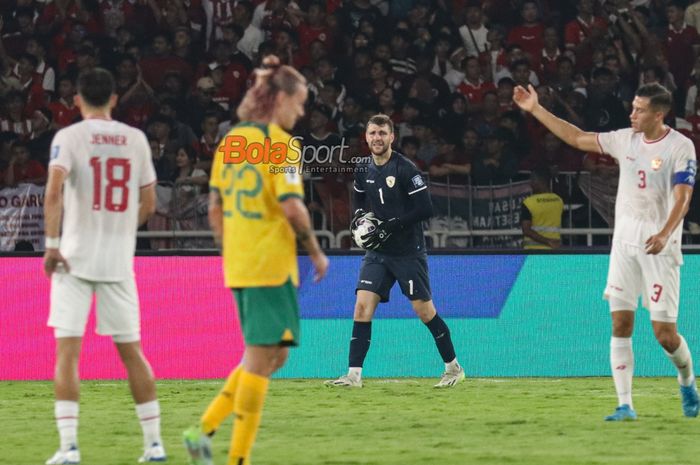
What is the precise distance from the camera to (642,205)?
30.7ft

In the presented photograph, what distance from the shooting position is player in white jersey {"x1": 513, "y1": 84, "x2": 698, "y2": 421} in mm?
9305

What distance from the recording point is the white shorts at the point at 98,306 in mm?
7613

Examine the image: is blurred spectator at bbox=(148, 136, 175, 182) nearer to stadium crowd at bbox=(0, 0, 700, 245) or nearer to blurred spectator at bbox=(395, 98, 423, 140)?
stadium crowd at bbox=(0, 0, 700, 245)

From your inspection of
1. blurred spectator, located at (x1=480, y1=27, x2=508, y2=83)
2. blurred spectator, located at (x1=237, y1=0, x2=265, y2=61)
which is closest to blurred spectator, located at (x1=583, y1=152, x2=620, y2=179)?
blurred spectator, located at (x1=480, y1=27, x2=508, y2=83)

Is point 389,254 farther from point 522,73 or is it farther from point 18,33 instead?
point 18,33

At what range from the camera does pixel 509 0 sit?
18516 mm

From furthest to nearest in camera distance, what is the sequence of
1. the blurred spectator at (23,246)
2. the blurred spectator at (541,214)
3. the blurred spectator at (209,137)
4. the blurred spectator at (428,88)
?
the blurred spectator at (428,88), the blurred spectator at (209,137), the blurred spectator at (541,214), the blurred spectator at (23,246)

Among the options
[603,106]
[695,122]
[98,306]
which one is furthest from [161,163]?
[98,306]

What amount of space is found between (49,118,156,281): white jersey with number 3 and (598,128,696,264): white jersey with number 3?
3422 millimetres

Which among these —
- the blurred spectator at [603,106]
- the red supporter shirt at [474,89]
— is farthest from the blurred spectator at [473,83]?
the blurred spectator at [603,106]

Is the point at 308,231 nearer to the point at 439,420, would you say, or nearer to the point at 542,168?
the point at 439,420

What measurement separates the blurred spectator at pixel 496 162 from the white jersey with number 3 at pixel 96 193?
299 inches

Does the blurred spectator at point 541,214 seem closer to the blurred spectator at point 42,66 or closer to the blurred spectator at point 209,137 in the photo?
the blurred spectator at point 209,137

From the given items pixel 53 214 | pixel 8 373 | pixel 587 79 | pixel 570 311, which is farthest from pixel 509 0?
pixel 53 214
